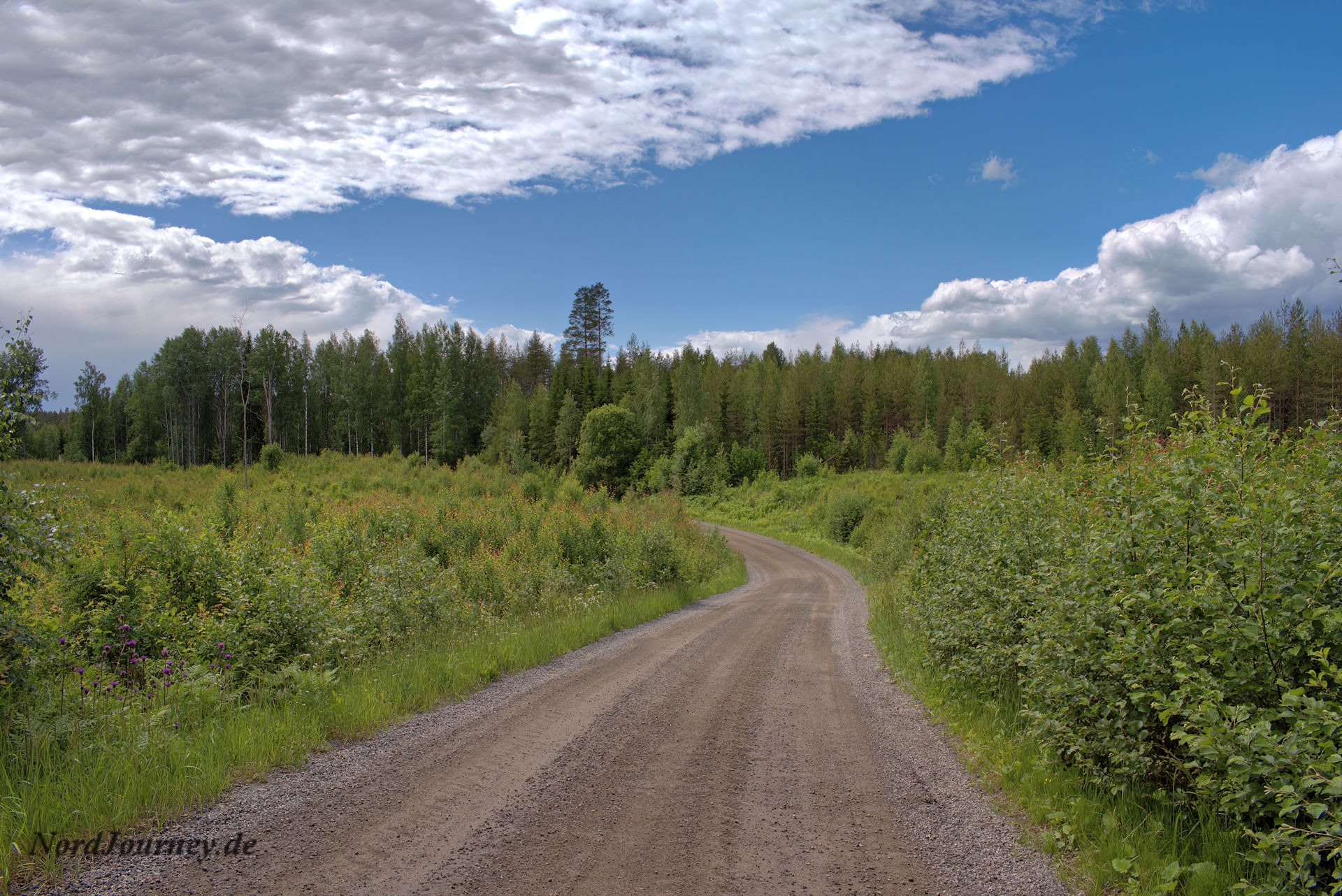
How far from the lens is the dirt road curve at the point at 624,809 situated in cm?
424

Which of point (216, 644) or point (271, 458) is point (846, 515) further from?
point (271, 458)

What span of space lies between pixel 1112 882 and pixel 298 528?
20538 mm

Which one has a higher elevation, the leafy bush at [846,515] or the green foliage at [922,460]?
the green foliage at [922,460]

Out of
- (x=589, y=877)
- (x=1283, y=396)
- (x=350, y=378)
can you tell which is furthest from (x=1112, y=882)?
(x=350, y=378)

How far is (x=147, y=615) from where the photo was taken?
8.25 m

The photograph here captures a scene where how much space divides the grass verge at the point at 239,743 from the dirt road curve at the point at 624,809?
0.32 meters

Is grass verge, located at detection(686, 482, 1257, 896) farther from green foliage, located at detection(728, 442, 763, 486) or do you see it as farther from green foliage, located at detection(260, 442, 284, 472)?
green foliage, located at detection(728, 442, 763, 486)

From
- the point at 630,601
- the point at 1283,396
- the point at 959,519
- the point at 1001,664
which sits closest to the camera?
the point at 1001,664

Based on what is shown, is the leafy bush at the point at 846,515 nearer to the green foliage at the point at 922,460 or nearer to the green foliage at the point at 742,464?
the green foliage at the point at 922,460

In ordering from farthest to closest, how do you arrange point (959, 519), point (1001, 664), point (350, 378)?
point (350, 378) < point (959, 519) < point (1001, 664)

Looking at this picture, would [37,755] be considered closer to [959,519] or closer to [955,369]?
[959,519]

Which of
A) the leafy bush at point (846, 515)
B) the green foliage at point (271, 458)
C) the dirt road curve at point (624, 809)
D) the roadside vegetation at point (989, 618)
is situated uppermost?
the green foliage at point (271, 458)

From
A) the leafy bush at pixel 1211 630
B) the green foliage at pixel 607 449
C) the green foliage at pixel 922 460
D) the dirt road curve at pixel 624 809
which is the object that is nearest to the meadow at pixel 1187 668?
the leafy bush at pixel 1211 630

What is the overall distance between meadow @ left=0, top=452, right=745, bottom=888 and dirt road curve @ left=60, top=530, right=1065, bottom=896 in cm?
61
